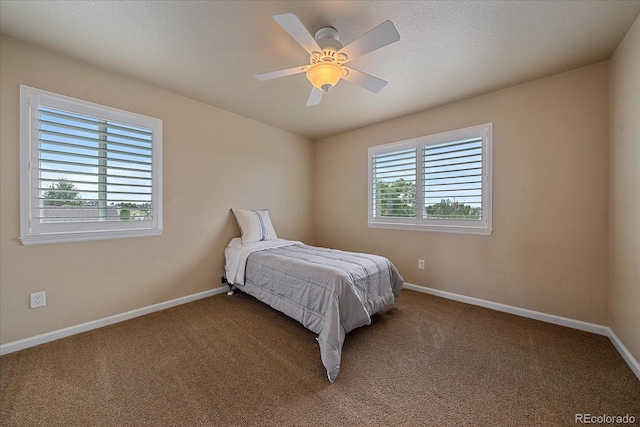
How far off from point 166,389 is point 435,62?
3238 millimetres

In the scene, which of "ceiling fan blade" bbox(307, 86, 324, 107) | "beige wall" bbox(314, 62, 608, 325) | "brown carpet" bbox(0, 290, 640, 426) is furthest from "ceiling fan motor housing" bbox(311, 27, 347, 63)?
"brown carpet" bbox(0, 290, 640, 426)

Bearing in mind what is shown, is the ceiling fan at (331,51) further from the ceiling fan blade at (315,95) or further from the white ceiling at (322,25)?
the ceiling fan blade at (315,95)

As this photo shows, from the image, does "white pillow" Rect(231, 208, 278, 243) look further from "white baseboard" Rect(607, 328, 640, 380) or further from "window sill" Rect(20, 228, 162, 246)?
"white baseboard" Rect(607, 328, 640, 380)

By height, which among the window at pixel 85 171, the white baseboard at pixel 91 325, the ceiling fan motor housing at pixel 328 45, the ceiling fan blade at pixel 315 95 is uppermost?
the ceiling fan motor housing at pixel 328 45

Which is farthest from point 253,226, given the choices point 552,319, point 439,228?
point 552,319

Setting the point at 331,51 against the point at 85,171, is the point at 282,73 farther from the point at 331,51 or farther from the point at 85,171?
the point at 85,171

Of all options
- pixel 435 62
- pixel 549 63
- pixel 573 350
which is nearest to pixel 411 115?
pixel 435 62

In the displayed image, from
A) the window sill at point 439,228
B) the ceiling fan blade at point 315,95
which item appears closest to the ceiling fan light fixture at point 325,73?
the ceiling fan blade at point 315,95

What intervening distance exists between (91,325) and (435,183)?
3989mm

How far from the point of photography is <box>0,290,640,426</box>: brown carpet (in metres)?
1.37

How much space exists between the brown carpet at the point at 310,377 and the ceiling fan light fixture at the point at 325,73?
6.87 feet

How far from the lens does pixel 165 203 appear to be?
278 centimetres

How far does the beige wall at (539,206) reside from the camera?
223 cm

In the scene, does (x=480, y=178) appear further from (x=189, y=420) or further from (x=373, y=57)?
(x=189, y=420)
